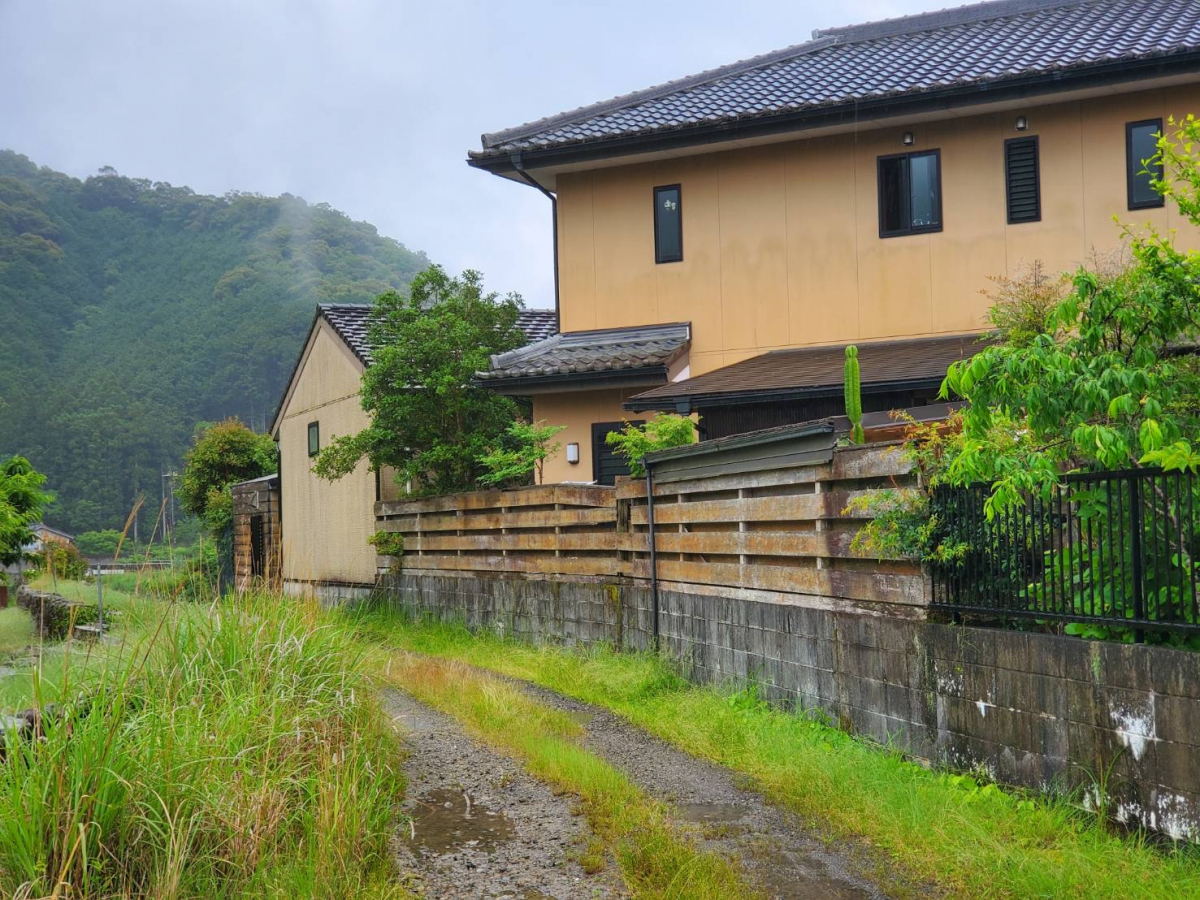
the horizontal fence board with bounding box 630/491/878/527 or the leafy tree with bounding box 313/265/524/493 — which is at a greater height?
the leafy tree with bounding box 313/265/524/493

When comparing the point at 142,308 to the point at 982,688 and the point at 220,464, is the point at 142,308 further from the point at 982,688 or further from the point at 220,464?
the point at 982,688

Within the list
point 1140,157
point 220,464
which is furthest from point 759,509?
point 220,464

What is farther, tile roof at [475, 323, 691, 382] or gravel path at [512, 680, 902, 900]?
tile roof at [475, 323, 691, 382]

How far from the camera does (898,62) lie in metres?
16.6

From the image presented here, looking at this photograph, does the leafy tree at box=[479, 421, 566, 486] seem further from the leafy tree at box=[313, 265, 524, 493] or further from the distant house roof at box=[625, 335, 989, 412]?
the distant house roof at box=[625, 335, 989, 412]

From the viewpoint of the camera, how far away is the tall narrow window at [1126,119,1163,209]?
14273 millimetres

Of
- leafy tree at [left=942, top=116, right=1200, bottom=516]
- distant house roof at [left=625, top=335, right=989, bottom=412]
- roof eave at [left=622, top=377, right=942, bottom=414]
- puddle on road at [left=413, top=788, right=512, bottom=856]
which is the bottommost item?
puddle on road at [left=413, top=788, right=512, bottom=856]

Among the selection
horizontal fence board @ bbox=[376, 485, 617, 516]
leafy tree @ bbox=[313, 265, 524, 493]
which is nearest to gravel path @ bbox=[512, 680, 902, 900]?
horizontal fence board @ bbox=[376, 485, 617, 516]

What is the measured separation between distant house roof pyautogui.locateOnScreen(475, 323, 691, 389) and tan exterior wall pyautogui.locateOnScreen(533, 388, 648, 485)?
0.65 meters

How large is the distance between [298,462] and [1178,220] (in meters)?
18.3

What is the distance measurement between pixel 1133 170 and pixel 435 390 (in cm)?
994

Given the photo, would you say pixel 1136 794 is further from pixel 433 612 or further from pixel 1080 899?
pixel 433 612

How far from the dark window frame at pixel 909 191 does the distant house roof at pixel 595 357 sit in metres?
3.20

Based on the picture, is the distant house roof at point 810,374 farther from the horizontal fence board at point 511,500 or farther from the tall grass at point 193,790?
the tall grass at point 193,790
